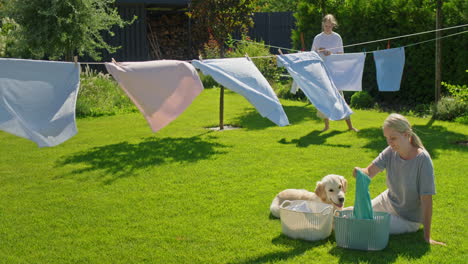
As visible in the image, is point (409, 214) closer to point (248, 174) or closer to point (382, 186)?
point (382, 186)

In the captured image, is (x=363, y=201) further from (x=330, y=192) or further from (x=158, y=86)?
(x=158, y=86)

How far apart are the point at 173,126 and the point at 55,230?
17.6 feet

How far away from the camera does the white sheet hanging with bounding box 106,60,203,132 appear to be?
505 centimetres

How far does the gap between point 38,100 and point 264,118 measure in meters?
6.54

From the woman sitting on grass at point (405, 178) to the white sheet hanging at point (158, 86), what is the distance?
1.83 metres

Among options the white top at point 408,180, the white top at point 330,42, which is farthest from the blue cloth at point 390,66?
the white top at point 408,180

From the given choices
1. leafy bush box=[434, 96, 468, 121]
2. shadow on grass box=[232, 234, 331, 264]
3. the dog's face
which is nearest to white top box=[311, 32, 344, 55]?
leafy bush box=[434, 96, 468, 121]

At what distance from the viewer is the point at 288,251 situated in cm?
421

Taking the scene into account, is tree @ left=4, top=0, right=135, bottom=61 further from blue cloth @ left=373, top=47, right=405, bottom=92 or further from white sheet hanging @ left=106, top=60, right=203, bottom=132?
white sheet hanging @ left=106, top=60, right=203, bottom=132

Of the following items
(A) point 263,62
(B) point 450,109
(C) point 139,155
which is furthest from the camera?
(A) point 263,62

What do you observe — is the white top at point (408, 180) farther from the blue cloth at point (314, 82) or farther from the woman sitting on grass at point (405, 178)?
the blue cloth at point (314, 82)

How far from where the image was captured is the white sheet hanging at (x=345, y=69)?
8.78 meters

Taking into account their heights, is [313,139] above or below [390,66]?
below

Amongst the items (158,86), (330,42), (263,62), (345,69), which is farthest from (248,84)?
(263,62)
